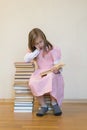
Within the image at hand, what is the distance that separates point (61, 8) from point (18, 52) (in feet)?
1.92

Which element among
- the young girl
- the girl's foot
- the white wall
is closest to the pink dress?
A: the young girl

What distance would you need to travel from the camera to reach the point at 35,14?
2723 mm

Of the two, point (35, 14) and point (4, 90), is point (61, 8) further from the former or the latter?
point (4, 90)

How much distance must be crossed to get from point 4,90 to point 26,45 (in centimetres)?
49

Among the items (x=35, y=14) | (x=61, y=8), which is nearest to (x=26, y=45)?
(x=35, y=14)

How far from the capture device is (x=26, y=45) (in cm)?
276

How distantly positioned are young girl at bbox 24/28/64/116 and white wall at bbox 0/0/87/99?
316 millimetres

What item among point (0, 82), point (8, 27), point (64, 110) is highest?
point (8, 27)

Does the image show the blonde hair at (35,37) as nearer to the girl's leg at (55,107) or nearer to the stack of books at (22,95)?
the stack of books at (22,95)

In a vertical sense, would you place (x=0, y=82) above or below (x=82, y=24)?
below

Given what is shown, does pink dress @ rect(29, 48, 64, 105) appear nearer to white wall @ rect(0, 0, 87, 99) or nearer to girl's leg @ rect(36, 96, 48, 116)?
girl's leg @ rect(36, 96, 48, 116)

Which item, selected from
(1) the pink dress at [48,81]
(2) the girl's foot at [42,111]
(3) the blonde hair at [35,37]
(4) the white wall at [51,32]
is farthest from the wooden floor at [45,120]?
(3) the blonde hair at [35,37]

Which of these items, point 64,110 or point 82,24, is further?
point 82,24

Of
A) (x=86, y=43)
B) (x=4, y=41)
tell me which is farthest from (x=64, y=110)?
(x=4, y=41)
